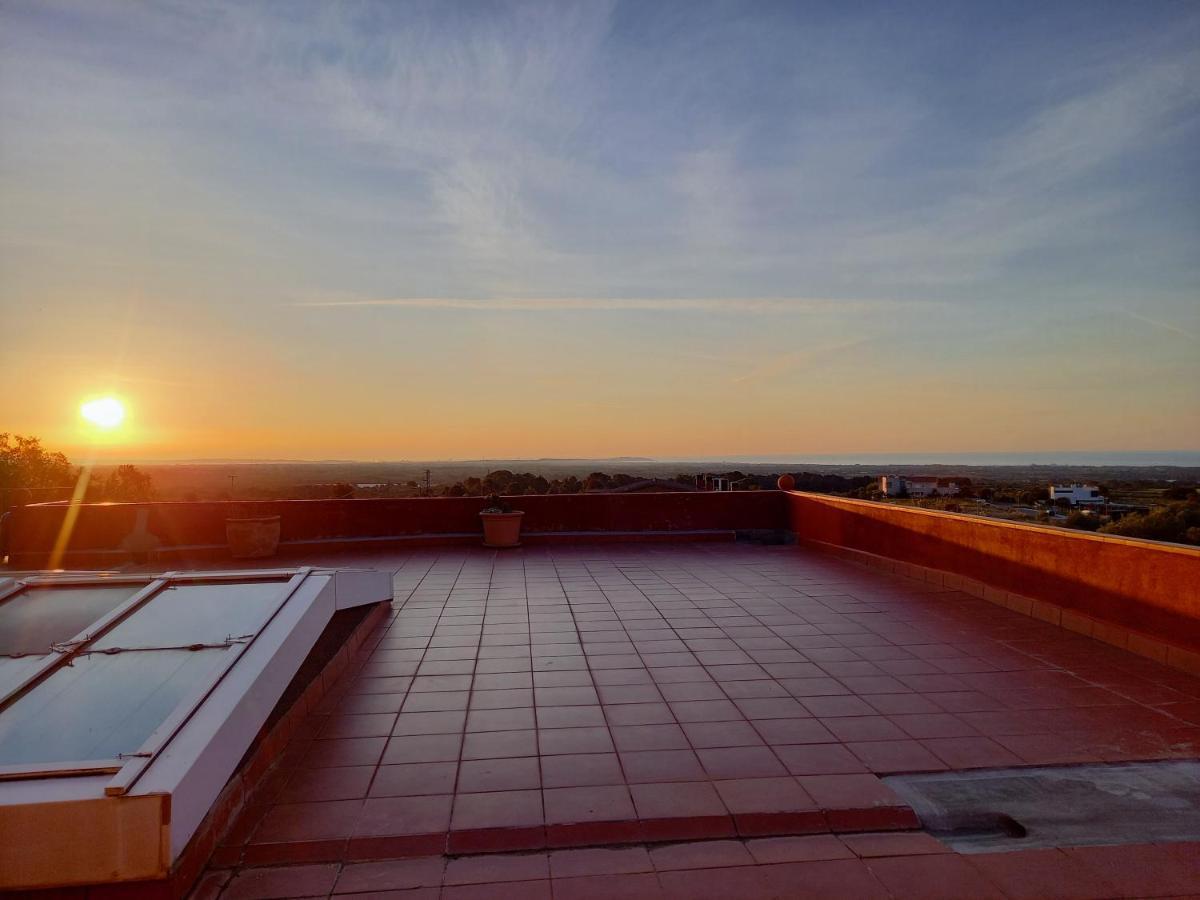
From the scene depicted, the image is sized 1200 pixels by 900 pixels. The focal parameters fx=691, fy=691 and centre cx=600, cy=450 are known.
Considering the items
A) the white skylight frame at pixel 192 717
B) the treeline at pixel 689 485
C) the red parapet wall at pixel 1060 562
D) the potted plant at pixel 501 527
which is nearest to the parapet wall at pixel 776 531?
the red parapet wall at pixel 1060 562

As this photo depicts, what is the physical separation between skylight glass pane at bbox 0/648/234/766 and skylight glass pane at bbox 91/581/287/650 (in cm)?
14

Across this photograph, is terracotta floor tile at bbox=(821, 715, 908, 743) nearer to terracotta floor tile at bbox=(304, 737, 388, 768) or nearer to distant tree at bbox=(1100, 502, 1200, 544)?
terracotta floor tile at bbox=(304, 737, 388, 768)

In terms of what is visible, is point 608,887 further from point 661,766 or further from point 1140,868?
point 1140,868

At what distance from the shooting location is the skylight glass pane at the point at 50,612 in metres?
2.96

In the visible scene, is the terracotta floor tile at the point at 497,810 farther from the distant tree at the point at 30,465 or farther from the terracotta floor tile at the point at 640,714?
the distant tree at the point at 30,465

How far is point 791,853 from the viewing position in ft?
8.03

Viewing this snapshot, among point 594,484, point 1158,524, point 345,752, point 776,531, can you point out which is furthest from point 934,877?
point 594,484

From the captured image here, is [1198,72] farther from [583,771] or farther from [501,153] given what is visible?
[583,771]

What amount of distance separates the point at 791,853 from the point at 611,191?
9.64 metres

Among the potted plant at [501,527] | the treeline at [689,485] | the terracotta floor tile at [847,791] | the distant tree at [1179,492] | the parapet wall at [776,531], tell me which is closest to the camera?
the terracotta floor tile at [847,791]

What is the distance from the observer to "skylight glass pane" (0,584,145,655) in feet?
9.70

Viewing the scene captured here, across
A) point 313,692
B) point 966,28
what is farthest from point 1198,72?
point 313,692

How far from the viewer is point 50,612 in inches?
128

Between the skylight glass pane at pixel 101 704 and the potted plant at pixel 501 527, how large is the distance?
6761mm
